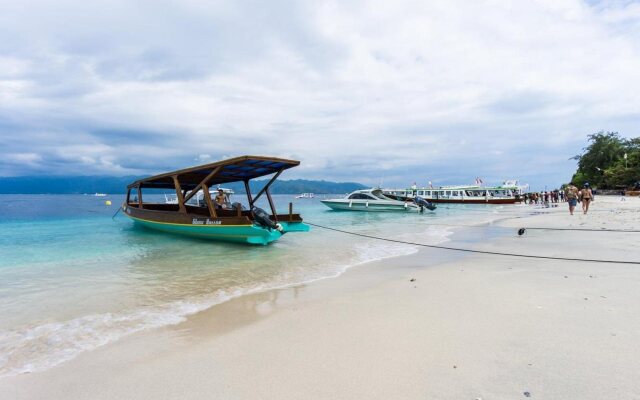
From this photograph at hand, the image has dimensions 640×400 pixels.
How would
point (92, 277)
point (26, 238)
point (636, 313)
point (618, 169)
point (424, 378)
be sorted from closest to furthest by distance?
point (424, 378) < point (636, 313) < point (92, 277) < point (26, 238) < point (618, 169)

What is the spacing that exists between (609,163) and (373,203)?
56.6 m

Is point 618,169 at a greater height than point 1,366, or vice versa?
point 618,169

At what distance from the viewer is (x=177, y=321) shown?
508cm

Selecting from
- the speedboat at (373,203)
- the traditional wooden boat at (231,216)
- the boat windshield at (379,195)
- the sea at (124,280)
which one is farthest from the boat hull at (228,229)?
the boat windshield at (379,195)

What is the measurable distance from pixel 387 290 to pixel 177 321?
11.7ft

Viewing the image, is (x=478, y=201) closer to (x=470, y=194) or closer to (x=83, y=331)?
(x=470, y=194)

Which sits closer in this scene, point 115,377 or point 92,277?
point 115,377

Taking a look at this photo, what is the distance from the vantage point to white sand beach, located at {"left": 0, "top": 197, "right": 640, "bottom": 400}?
2.88 m

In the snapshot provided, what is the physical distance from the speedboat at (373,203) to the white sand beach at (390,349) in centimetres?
3050

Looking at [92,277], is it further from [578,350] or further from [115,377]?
[578,350]

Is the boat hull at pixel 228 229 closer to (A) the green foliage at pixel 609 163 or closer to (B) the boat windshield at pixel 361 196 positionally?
(B) the boat windshield at pixel 361 196

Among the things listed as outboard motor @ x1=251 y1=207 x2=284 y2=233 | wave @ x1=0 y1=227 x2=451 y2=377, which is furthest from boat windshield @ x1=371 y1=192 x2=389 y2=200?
wave @ x1=0 y1=227 x2=451 y2=377

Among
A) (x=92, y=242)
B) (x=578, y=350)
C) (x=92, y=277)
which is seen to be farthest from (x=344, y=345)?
(x=92, y=242)

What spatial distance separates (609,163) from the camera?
65.0m
